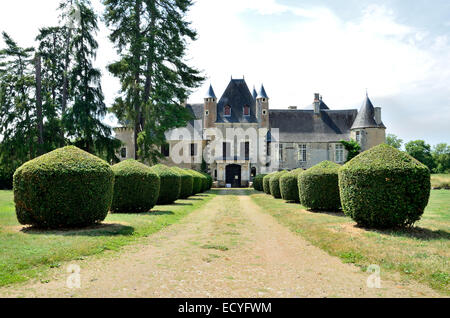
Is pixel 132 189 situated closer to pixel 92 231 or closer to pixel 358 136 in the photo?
pixel 92 231

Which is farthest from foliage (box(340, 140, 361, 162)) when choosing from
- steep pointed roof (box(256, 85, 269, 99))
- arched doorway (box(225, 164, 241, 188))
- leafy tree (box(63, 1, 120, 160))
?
leafy tree (box(63, 1, 120, 160))

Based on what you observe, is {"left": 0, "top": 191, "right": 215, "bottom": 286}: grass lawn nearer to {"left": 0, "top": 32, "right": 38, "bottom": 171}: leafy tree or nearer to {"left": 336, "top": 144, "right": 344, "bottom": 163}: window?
{"left": 0, "top": 32, "right": 38, "bottom": 171}: leafy tree

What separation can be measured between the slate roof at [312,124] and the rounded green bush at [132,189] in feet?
119

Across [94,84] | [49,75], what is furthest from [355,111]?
[49,75]

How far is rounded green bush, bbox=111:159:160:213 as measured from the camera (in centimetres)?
1241

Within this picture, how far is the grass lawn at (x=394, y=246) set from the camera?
530cm

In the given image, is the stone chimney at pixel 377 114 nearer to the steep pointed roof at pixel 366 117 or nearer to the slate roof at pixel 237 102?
the steep pointed roof at pixel 366 117

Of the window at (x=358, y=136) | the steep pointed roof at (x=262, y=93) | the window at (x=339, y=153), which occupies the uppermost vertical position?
the steep pointed roof at (x=262, y=93)

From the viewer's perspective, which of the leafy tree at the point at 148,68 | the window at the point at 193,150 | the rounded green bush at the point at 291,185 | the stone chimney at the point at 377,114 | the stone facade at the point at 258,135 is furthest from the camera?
the window at the point at 193,150

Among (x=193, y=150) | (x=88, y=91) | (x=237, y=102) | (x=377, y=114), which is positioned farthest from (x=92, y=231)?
(x=377, y=114)

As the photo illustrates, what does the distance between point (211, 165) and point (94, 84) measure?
20243mm

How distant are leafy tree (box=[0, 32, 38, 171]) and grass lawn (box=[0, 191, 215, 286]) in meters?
15.4

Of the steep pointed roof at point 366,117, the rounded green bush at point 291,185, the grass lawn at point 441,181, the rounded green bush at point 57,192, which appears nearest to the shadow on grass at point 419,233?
the rounded green bush at point 57,192

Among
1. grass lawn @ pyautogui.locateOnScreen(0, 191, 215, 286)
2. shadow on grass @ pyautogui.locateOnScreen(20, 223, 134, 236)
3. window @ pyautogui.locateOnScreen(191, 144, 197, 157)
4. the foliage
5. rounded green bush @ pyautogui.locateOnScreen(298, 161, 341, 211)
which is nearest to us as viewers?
grass lawn @ pyautogui.locateOnScreen(0, 191, 215, 286)
